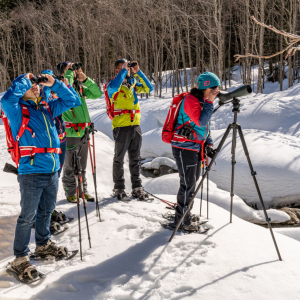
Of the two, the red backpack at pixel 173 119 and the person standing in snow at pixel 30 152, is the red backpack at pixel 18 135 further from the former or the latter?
the red backpack at pixel 173 119

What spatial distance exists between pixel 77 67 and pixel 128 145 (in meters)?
1.34

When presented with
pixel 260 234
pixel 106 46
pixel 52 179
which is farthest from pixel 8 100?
pixel 106 46

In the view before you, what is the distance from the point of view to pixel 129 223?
352 centimetres

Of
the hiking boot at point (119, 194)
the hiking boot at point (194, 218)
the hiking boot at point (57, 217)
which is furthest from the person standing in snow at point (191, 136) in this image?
the hiking boot at point (57, 217)

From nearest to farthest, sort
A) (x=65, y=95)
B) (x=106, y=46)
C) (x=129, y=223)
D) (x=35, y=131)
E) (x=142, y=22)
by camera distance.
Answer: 1. (x=35, y=131)
2. (x=65, y=95)
3. (x=129, y=223)
4. (x=142, y=22)
5. (x=106, y=46)

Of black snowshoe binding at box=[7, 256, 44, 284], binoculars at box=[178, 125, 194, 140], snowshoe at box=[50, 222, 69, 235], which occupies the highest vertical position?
binoculars at box=[178, 125, 194, 140]

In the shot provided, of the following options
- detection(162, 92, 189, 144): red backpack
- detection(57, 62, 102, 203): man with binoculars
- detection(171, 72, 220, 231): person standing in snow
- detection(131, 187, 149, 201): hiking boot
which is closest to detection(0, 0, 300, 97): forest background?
detection(57, 62, 102, 203): man with binoculars

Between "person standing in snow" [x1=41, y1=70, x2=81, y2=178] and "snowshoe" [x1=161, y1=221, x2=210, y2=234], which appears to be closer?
"person standing in snow" [x1=41, y1=70, x2=81, y2=178]

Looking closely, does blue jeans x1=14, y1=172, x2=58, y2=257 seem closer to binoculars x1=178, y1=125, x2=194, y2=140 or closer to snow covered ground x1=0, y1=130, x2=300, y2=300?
snow covered ground x1=0, y1=130, x2=300, y2=300

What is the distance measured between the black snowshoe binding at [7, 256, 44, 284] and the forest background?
15.3 metres

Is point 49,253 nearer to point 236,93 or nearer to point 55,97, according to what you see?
point 55,97

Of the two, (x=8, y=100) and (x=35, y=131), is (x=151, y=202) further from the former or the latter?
(x=8, y=100)

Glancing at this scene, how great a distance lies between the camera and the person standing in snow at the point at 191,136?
2.95 m

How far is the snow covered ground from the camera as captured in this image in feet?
7.39
